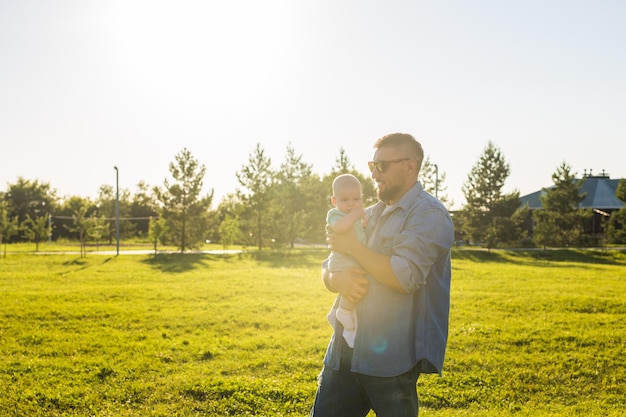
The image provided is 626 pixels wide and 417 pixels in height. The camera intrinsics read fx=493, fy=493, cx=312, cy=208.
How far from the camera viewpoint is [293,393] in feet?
22.7

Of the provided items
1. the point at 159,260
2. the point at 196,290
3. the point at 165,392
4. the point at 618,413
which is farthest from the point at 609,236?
the point at 165,392

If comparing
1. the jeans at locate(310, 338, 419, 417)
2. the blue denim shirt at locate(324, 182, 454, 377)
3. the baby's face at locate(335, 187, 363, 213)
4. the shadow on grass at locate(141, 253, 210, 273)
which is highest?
the baby's face at locate(335, 187, 363, 213)

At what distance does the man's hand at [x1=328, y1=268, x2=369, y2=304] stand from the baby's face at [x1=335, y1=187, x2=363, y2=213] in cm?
49

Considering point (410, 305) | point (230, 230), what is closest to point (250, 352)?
point (410, 305)

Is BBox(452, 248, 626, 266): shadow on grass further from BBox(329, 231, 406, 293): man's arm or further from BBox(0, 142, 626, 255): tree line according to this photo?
BBox(329, 231, 406, 293): man's arm

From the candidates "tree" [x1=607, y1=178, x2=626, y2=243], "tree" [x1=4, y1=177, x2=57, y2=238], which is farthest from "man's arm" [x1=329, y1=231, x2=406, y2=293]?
"tree" [x1=4, y1=177, x2=57, y2=238]

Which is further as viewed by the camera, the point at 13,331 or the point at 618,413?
the point at 13,331

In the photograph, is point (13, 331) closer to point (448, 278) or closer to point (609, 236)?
point (448, 278)

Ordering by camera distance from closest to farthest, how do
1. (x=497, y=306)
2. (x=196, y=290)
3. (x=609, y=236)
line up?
(x=497, y=306), (x=196, y=290), (x=609, y=236)

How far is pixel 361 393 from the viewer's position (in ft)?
10.5

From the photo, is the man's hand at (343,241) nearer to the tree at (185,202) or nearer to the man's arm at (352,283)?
the man's arm at (352,283)

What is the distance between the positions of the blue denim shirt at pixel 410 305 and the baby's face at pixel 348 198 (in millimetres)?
281

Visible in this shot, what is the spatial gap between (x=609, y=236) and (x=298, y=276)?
36.4m

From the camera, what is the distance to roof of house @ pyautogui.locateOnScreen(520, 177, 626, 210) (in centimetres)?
5719
